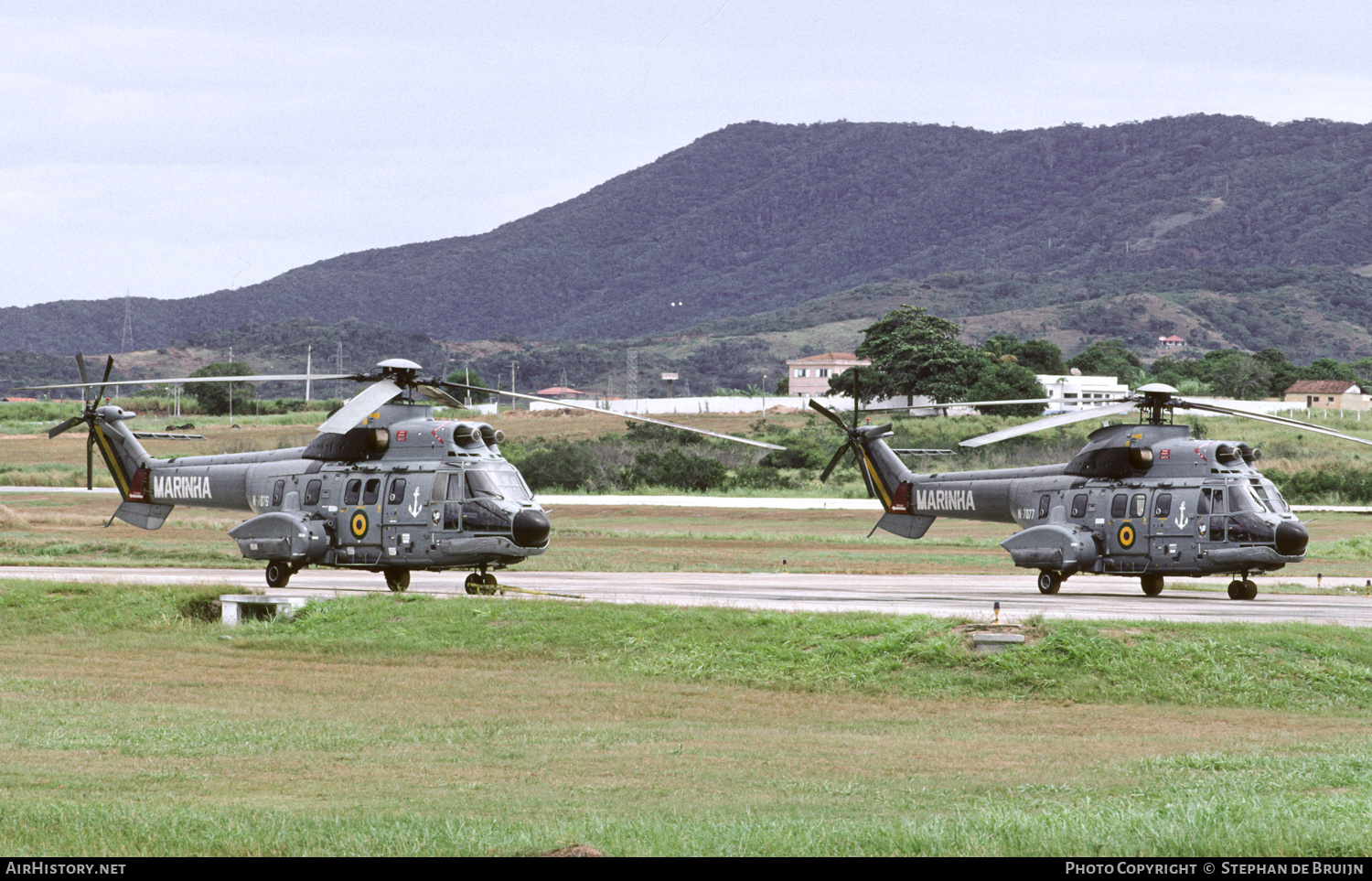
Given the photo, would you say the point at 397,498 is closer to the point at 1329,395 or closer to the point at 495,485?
the point at 495,485

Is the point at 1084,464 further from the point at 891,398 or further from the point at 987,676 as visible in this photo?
the point at 891,398

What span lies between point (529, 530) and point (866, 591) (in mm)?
8678

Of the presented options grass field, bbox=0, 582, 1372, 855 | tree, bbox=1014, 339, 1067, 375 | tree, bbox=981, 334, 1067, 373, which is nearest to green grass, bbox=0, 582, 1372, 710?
grass field, bbox=0, 582, 1372, 855

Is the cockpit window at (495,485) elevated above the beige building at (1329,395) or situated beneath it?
situated beneath

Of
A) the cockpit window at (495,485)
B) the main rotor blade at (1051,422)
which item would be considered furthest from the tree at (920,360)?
the cockpit window at (495,485)

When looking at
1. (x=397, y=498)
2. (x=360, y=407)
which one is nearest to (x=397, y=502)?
(x=397, y=498)

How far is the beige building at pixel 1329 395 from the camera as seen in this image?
13600 centimetres

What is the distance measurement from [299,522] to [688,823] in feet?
65.4

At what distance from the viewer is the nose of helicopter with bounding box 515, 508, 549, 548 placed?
26906 millimetres

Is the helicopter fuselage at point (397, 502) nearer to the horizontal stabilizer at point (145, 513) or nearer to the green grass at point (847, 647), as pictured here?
the green grass at point (847, 647)

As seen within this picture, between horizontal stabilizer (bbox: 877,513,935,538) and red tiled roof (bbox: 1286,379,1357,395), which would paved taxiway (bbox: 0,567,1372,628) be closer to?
horizontal stabilizer (bbox: 877,513,935,538)

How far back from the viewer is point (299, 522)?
2827 cm

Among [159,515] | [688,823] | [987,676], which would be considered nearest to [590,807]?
[688,823]

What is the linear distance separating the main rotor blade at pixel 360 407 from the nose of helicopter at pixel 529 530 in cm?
351
